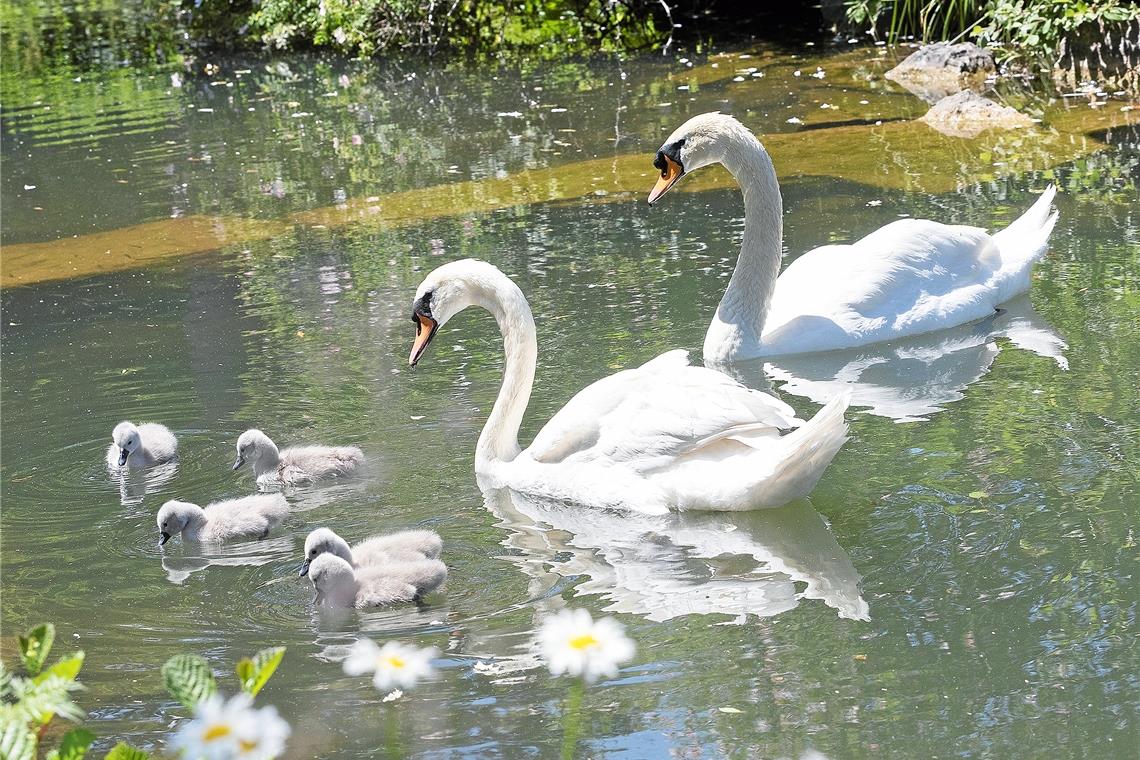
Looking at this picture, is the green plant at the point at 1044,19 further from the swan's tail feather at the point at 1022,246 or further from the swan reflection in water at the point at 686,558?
the swan reflection in water at the point at 686,558

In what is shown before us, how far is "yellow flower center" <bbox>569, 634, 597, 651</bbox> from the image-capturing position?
7.60 feet

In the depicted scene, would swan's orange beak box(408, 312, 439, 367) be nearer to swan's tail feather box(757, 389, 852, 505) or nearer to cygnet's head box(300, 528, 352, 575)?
cygnet's head box(300, 528, 352, 575)

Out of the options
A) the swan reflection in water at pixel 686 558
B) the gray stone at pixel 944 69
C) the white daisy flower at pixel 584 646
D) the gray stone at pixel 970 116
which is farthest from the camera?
the gray stone at pixel 944 69

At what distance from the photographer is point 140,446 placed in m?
6.15

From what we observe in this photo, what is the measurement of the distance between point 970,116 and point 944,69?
239 centimetres

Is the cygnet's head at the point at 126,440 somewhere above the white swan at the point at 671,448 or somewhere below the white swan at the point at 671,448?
below

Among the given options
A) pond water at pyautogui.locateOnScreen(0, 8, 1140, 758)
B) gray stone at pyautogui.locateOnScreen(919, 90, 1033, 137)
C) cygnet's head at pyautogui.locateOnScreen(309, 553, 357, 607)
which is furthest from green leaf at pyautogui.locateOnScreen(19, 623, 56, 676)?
gray stone at pyautogui.locateOnScreen(919, 90, 1033, 137)

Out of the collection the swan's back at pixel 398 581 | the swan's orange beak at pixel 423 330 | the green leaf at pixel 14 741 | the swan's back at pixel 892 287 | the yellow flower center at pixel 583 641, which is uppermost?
the yellow flower center at pixel 583 641

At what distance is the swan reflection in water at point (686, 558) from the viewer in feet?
15.0

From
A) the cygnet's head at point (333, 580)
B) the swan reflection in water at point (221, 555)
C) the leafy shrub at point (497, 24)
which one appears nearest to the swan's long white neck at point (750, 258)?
the swan reflection in water at point (221, 555)

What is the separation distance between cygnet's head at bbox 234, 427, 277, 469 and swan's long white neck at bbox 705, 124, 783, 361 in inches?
90.9

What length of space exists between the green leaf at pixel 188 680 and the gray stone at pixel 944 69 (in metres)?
12.2

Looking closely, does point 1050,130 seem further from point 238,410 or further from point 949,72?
point 238,410

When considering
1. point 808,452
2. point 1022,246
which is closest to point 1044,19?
point 1022,246
